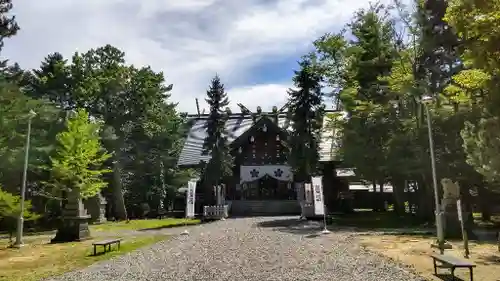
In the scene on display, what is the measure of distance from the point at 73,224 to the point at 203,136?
88.2 feet

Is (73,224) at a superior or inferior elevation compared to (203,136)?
inferior

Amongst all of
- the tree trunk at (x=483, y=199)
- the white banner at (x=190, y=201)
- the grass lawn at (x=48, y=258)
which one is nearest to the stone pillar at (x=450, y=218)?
the tree trunk at (x=483, y=199)

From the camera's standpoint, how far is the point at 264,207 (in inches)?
1510

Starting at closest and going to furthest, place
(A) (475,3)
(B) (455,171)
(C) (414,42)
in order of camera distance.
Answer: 1. (A) (475,3)
2. (B) (455,171)
3. (C) (414,42)

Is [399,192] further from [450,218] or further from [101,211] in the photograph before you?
[101,211]

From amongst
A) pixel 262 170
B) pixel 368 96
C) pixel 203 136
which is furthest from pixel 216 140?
pixel 368 96

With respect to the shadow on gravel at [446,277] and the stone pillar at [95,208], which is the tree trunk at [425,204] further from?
the stone pillar at [95,208]

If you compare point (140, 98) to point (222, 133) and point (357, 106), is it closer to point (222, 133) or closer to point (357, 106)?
point (222, 133)

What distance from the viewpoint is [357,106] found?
88.6 ft

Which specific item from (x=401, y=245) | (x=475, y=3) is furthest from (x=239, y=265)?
(x=475, y=3)

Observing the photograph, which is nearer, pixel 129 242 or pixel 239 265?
pixel 239 265

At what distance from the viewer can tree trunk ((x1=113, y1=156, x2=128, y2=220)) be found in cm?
3478

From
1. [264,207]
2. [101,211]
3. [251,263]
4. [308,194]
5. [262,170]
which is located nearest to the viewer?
[251,263]

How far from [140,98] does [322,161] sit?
15.6 m
